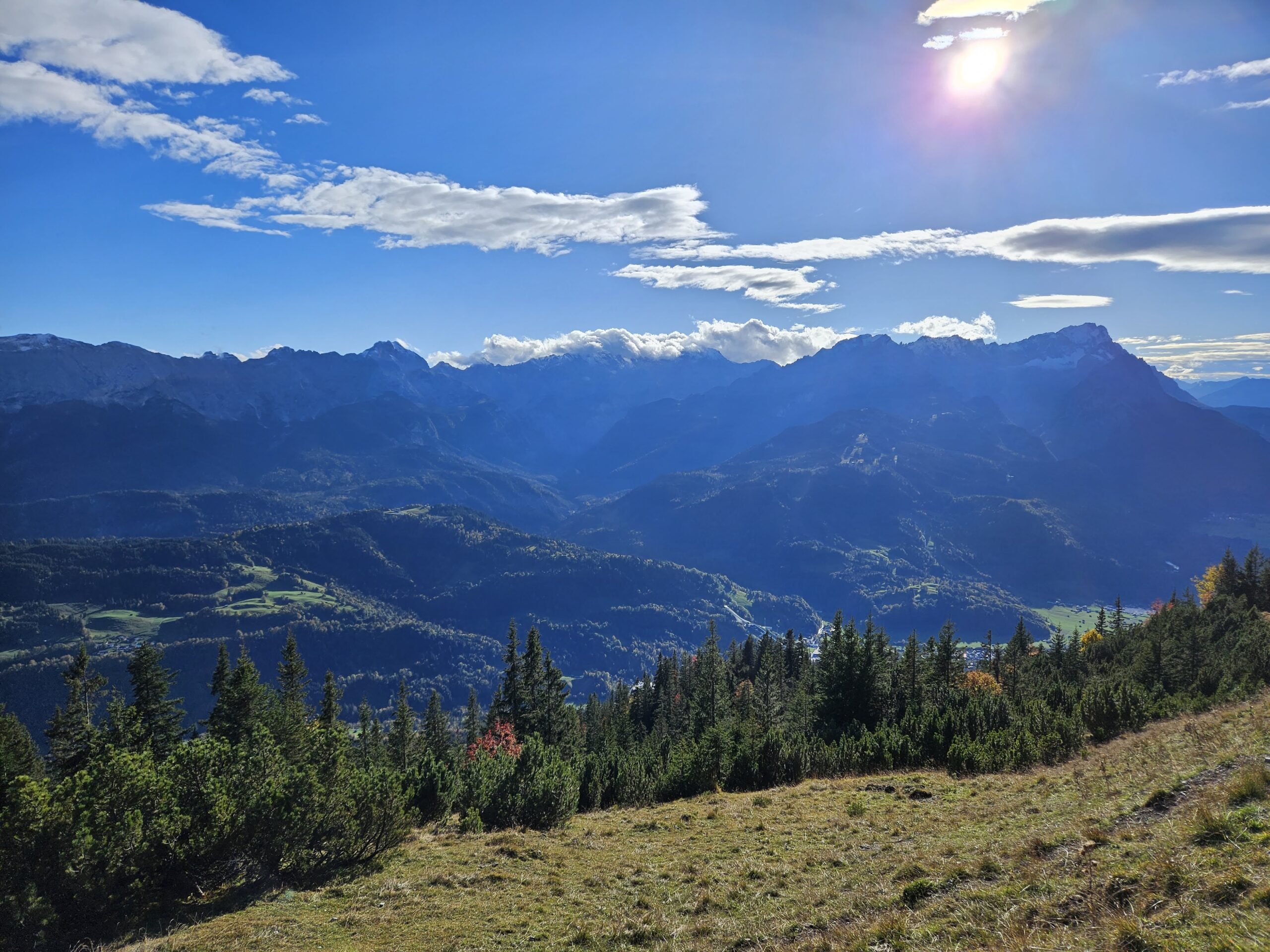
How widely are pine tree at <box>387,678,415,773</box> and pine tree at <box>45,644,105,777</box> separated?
92.6 ft

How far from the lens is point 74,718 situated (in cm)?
4550

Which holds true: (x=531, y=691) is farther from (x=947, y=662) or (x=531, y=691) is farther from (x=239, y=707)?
(x=947, y=662)

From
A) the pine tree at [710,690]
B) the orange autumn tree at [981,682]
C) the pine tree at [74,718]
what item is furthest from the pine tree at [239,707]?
the orange autumn tree at [981,682]

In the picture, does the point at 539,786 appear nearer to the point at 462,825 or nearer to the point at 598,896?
the point at 462,825

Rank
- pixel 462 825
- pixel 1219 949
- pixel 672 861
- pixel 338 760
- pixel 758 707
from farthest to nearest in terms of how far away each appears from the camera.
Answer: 1. pixel 758 707
2. pixel 462 825
3. pixel 338 760
4. pixel 672 861
5. pixel 1219 949

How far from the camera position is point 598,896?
21.0m

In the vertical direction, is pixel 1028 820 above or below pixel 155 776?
below

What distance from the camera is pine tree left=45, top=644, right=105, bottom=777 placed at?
44500 mm

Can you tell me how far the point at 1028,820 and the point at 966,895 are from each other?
923 centimetres

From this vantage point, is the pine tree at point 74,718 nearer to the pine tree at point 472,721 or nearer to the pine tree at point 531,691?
the pine tree at point 531,691

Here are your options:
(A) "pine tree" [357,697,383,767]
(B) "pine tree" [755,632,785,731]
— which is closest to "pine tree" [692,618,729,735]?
(B) "pine tree" [755,632,785,731]

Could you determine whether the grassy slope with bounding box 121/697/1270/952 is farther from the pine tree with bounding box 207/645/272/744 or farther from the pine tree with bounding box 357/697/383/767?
the pine tree with bounding box 357/697/383/767

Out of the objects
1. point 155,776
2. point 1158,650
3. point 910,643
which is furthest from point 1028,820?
point 1158,650

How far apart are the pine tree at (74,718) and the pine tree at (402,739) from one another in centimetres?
2823
